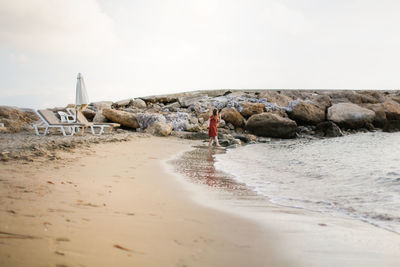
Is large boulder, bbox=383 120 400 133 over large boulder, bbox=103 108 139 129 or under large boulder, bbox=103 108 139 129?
under

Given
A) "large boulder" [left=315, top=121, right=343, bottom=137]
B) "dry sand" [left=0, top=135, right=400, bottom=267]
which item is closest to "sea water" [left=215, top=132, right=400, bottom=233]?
"dry sand" [left=0, top=135, right=400, bottom=267]

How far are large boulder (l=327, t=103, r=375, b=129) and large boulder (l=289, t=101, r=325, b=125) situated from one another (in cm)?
69

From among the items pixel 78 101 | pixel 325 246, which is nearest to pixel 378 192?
pixel 325 246

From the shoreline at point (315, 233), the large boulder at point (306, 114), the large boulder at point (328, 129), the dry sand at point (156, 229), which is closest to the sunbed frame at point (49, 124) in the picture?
the dry sand at point (156, 229)

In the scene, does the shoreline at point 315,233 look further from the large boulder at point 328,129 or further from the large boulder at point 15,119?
the large boulder at point 328,129

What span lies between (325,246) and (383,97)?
91.1 ft

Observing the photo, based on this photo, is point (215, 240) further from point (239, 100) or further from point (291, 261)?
point (239, 100)

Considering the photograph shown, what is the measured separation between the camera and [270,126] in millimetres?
14891

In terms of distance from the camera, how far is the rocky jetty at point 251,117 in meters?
13.7

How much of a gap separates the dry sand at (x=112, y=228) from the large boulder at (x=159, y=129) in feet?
29.5

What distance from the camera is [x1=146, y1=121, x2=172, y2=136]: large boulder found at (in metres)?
12.4

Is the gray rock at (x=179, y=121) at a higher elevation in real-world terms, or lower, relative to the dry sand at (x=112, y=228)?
higher

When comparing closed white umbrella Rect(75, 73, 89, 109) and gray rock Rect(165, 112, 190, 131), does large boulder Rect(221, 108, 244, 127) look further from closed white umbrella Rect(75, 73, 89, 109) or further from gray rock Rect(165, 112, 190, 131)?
closed white umbrella Rect(75, 73, 89, 109)

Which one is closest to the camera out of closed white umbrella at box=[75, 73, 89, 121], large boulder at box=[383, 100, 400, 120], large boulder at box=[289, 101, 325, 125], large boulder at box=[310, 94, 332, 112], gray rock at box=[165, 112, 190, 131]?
closed white umbrella at box=[75, 73, 89, 121]
